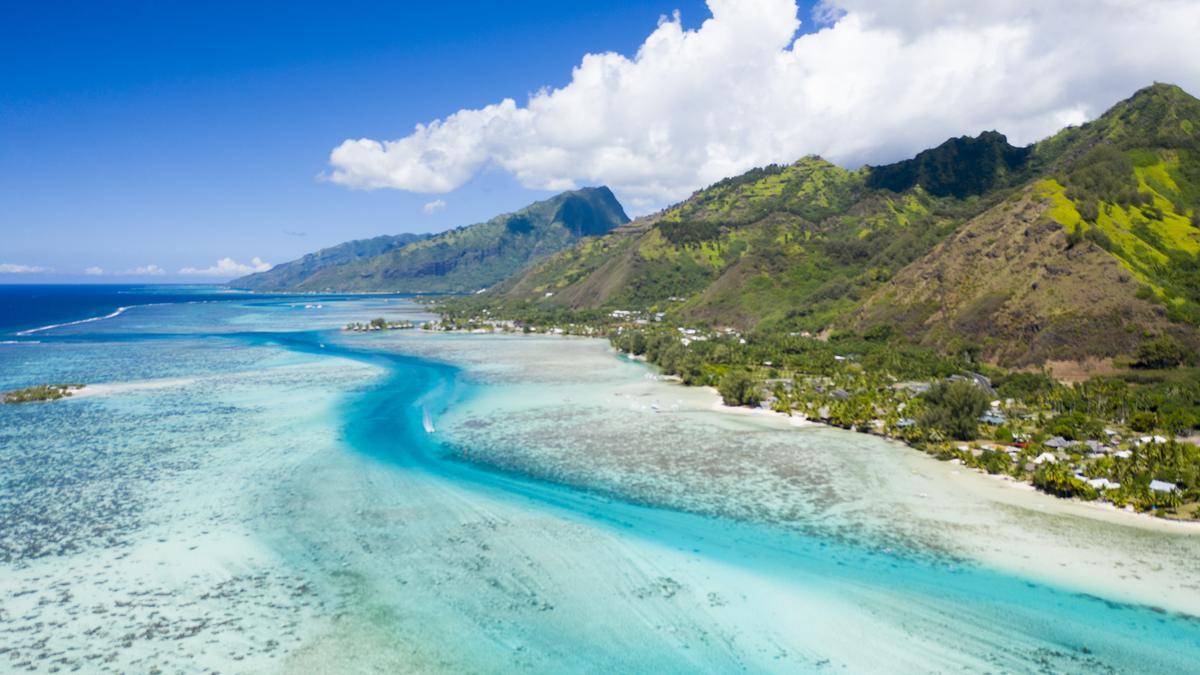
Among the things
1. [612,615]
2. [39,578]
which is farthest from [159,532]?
[612,615]

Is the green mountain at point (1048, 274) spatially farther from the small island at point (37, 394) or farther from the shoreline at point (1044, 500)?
the small island at point (37, 394)

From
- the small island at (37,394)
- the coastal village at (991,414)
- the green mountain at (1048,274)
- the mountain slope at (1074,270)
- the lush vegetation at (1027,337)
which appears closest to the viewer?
the coastal village at (991,414)

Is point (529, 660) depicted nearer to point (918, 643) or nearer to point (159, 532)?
point (918, 643)

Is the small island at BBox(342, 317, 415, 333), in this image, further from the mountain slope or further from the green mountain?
the mountain slope

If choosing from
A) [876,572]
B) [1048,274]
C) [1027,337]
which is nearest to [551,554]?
[876,572]

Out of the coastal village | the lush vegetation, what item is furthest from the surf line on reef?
the lush vegetation

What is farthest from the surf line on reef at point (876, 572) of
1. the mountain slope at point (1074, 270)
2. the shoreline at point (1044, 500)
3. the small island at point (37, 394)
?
the mountain slope at point (1074, 270)
